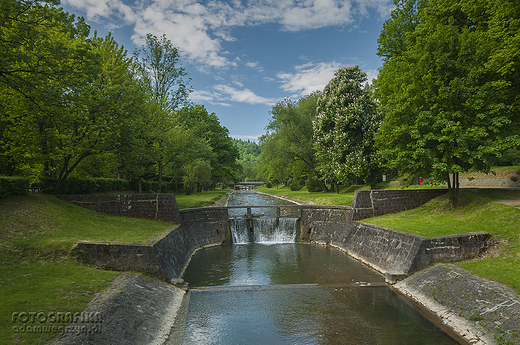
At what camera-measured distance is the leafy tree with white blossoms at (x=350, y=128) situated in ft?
82.2

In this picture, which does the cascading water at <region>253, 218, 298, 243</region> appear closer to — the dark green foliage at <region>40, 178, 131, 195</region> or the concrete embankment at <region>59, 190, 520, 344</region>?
the concrete embankment at <region>59, 190, 520, 344</region>

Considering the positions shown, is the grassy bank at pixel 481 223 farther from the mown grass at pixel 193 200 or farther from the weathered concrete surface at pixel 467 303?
the mown grass at pixel 193 200

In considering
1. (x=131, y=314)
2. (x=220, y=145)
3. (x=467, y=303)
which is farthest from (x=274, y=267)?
(x=220, y=145)

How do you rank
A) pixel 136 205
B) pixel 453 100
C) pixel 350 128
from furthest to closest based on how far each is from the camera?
pixel 350 128 → pixel 136 205 → pixel 453 100

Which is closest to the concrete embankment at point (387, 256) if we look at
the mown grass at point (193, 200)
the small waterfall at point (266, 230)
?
the small waterfall at point (266, 230)

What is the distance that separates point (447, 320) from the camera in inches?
345

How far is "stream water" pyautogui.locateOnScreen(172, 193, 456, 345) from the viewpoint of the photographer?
26.9ft

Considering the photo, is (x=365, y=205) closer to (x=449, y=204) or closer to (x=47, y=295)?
(x=449, y=204)

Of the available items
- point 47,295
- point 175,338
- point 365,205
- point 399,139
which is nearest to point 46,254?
point 47,295

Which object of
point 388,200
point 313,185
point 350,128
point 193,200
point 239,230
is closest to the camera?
point 388,200

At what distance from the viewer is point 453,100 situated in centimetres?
1571

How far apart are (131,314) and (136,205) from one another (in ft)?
36.3

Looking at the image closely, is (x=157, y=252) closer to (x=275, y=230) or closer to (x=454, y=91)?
(x=275, y=230)

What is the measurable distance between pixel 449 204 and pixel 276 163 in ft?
95.2
